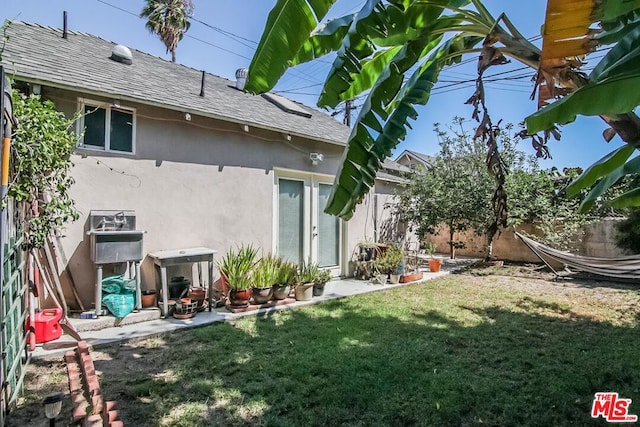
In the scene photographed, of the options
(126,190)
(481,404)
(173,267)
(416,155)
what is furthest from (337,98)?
(416,155)

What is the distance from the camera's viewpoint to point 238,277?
19.6 feet

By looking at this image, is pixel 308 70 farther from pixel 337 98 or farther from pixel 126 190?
pixel 337 98

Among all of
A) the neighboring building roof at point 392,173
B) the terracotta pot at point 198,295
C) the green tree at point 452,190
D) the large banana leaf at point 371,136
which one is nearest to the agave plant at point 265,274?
the terracotta pot at point 198,295

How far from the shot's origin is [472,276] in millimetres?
9633

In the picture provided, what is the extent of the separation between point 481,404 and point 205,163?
18.4ft

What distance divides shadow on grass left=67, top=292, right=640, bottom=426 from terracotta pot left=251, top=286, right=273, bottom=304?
2.03 ft

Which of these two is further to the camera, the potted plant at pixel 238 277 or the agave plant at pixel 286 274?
the agave plant at pixel 286 274

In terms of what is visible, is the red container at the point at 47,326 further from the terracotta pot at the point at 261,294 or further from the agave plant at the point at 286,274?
the agave plant at the point at 286,274

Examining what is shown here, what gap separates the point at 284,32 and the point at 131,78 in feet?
16.3

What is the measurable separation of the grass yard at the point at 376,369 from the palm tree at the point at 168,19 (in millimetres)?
17659

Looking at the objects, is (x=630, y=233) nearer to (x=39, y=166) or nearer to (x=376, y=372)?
(x=376, y=372)

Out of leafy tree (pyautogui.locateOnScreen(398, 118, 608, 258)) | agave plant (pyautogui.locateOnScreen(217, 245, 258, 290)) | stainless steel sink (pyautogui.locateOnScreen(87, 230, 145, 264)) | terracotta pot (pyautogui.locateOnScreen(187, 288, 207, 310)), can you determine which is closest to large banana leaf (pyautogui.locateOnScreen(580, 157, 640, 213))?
agave plant (pyautogui.locateOnScreen(217, 245, 258, 290))

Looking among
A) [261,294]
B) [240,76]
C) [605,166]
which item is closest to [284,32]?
[605,166]

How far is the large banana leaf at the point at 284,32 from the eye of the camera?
251 cm
